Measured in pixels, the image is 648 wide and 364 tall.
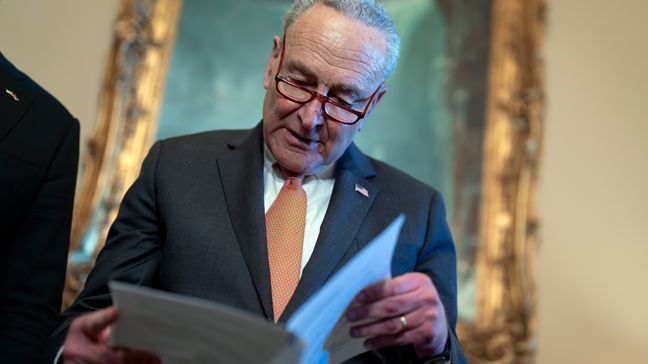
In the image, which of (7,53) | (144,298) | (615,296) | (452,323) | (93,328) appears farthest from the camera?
(615,296)

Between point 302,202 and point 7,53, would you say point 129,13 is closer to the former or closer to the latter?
point 7,53

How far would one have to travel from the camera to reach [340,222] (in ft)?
5.33

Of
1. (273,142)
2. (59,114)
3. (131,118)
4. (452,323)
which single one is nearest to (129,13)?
(131,118)

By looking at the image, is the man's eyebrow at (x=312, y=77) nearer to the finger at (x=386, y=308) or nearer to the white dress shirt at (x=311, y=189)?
the white dress shirt at (x=311, y=189)

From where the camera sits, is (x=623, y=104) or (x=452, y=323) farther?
(x=623, y=104)

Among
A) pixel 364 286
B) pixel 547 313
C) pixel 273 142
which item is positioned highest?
pixel 273 142

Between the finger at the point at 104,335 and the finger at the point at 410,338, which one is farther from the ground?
the finger at the point at 410,338

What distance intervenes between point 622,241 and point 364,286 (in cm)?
246

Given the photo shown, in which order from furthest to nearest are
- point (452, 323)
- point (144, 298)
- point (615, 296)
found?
1. point (615, 296)
2. point (452, 323)
3. point (144, 298)

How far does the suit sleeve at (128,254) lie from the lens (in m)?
1.48

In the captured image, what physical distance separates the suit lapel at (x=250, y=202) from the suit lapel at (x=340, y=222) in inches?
3.2

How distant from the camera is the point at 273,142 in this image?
168cm

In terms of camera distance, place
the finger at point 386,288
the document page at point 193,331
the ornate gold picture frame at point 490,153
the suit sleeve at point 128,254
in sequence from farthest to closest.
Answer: the ornate gold picture frame at point 490,153 → the suit sleeve at point 128,254 → the finger at point 386,288 → the document page at point 193,331

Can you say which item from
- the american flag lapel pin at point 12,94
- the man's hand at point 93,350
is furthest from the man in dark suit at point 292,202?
the american flag lapel pin at point 12,94
